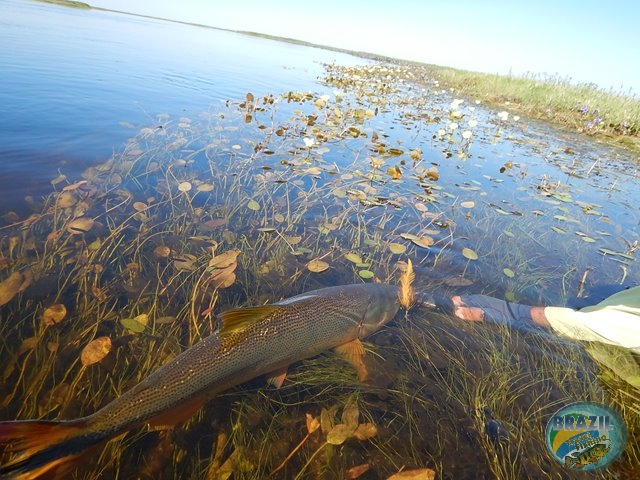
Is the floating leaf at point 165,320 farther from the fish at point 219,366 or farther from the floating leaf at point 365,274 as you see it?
the floating leaf at point 365,274

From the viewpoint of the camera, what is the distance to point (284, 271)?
3443 millimetres

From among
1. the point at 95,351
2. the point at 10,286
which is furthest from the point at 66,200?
the point at 95,351

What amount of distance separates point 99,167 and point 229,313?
3.86 metres

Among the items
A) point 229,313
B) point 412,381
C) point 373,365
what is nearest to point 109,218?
point 229,313

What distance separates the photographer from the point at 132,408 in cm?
175

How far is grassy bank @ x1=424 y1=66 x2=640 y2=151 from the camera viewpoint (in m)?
13.7

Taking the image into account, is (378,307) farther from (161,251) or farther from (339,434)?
(161,251)

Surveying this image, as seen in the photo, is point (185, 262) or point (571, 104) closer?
point (185, 262)

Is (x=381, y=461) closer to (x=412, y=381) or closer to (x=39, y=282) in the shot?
(x=412, y=381)

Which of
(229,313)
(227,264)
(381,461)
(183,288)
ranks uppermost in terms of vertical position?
(229,313)

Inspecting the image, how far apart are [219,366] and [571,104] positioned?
67.0ft

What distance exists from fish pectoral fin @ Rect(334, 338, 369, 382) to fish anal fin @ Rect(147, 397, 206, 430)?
3.71ft

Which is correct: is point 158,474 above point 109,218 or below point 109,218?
below

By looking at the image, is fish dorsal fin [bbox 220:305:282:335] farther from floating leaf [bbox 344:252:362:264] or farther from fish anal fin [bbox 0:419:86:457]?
floating leaf [bbox 344:252:362:264]
